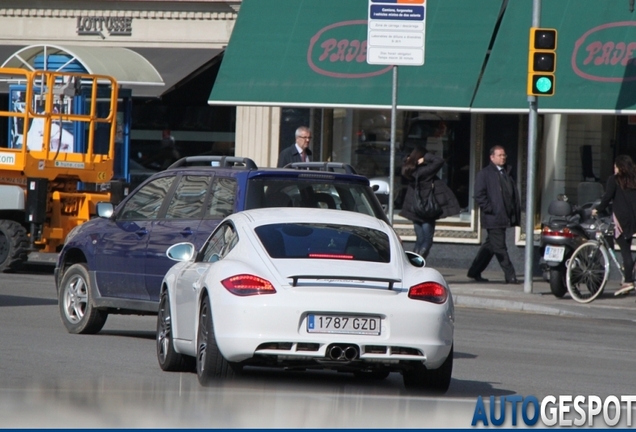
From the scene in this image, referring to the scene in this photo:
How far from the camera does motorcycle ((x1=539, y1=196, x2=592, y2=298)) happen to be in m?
17.2

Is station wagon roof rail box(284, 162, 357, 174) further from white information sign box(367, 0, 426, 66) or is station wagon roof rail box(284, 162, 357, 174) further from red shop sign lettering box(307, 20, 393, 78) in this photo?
Result: red shop sign lettering box(307, 20, 393, 78)

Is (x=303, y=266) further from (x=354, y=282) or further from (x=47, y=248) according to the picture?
(x=47, y=248)

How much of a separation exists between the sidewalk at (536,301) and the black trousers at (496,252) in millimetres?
190

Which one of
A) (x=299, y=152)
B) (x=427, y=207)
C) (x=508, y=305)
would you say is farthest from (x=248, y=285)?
(x=427, y=207)

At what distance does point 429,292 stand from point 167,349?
90.4 inches

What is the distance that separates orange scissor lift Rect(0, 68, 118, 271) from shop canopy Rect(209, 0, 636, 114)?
7.10 ft

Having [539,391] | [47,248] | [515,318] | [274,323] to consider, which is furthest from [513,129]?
[274,323]

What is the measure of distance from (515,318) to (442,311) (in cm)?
700

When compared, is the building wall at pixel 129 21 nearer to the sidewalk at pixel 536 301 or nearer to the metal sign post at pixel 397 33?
the metal sign post at pixel 397 33

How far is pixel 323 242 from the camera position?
9.28 meters

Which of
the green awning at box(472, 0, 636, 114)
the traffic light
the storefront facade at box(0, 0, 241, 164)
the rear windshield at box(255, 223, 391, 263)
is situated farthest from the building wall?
the rear windshield at box(255, 223, 391, 263)

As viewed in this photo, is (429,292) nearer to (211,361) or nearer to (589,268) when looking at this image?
(211,361)

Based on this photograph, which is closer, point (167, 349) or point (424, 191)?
point (167, 349)

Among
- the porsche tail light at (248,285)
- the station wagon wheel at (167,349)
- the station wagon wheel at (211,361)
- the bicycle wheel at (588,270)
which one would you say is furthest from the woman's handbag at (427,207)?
the porsche tail light at (248,285)
